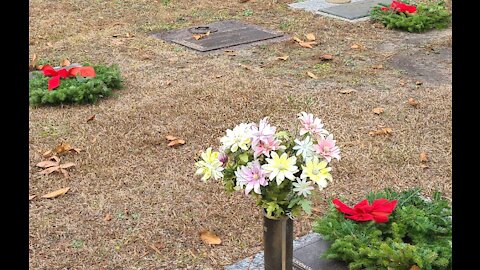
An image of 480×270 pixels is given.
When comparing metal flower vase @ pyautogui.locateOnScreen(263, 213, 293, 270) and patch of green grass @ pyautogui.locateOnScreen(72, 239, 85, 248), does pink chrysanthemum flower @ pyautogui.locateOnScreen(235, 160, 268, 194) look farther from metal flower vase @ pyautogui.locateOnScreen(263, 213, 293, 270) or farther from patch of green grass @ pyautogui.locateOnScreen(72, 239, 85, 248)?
patch of green grass @ pyautogui.locateOnScreen(72, 239, 85, 248)

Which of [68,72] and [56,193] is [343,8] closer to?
[68,72]

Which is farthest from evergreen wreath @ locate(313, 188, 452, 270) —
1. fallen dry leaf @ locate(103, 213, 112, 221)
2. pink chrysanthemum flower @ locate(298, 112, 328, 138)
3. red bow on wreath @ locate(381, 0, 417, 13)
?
red bow on wreath @ locate(381, 0, 417, 13)

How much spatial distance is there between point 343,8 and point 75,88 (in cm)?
416

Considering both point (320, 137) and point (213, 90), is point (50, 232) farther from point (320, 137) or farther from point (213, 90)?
point (213, 90)

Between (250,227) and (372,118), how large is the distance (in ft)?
5.80

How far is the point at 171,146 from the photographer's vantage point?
4281mm

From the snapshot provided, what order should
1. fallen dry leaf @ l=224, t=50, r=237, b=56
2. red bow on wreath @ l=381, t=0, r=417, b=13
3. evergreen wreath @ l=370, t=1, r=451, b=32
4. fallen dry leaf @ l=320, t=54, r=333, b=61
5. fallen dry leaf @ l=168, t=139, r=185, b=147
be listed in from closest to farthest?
1. fallen dry leaf @ l=168, t=139, r=185, b=147
2. fallen dry leaf @ l=320, t=54, r=333, b=61
3. fallen dry leaf @ l=224, t=50, r=237, b=56
4. evergreen wreath @ l=370, t=1, r=451, b=32
5. red bow on wreath @ l=381, t=0, r=417, b=13

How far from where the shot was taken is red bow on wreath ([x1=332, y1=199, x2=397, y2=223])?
111 inches

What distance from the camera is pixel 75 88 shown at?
16.5 feet

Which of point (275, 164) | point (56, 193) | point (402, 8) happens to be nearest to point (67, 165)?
point (56, 193)

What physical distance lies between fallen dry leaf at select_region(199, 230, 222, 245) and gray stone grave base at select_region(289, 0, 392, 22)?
498cm

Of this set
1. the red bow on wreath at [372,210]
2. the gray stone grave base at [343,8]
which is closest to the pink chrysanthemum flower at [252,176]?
the red bow on wreath at [372,210]
